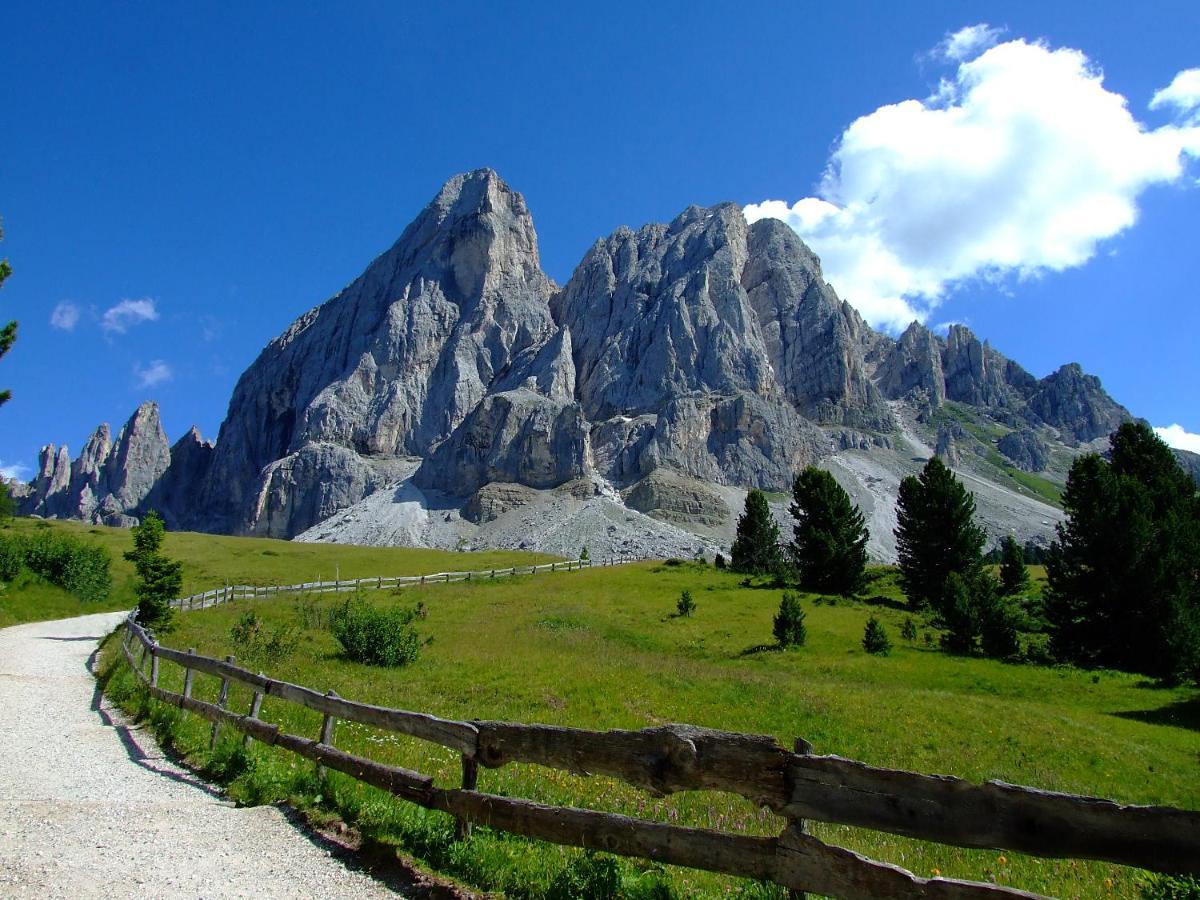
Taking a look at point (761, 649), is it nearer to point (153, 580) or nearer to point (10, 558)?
point (153, 580)

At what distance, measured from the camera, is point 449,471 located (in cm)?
19638

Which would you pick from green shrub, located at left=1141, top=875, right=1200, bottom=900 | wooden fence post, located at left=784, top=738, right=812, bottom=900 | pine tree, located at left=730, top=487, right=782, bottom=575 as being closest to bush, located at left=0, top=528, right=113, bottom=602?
wooden fence post, located at left=784, top=738, right=812, bottom=900

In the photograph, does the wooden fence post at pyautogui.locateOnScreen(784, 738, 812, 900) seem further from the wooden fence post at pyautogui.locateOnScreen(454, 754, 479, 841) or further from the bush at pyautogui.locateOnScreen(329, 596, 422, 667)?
the bush at pyautogui.locateOnScreen(329, 596, 422, 667)

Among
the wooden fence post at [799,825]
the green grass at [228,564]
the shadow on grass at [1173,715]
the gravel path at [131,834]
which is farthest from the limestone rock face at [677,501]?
the wooden fence post at [799,825]

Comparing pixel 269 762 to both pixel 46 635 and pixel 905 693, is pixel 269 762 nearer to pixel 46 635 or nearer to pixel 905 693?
pixel 905 693

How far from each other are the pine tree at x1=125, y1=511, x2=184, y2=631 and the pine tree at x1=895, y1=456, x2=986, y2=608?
168ft

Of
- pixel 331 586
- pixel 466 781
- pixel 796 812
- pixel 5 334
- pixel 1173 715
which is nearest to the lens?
pixel 796 812

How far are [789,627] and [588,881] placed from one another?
3261cm

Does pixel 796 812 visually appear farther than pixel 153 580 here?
No

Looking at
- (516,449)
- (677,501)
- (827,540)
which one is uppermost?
(516,449)

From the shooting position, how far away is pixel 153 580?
32.5 meters

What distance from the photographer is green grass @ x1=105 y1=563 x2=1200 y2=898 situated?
8.54 meters

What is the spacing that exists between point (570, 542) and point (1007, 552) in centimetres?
9725

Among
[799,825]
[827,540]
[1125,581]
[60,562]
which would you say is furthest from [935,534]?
[60,562]
